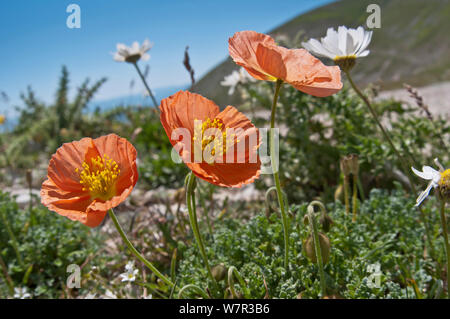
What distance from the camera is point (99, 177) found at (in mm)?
1217

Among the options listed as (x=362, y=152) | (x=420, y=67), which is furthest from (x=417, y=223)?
(x=420, y=67)

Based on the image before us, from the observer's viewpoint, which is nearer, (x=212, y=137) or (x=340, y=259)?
(x=212, y=137)

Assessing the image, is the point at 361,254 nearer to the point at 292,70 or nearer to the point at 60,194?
the point at 292,70

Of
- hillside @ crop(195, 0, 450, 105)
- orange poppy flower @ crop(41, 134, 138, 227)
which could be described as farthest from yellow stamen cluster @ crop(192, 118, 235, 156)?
hillside @ crop(195, 0, 450, 105)

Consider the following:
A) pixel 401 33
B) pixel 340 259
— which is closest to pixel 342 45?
pixel 340 259

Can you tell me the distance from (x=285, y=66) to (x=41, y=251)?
1.89 meters

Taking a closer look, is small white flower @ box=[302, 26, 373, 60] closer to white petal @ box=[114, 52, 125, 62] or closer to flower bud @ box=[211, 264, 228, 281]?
flower bud @ box=[211, 264, 228, 281]

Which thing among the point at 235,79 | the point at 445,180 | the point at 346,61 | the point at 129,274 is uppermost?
the point at 235,79

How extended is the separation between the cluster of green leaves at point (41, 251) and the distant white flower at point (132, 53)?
116 centimetres

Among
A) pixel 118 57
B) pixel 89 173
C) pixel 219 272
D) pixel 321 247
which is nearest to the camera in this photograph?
pixel 89 173

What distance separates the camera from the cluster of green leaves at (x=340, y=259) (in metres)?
1.51

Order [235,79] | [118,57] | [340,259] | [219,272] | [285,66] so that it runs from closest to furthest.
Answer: [285,66] < [219,272] < [340,259] < [118,57] < [235,79]

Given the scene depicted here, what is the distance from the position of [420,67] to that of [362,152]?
591 inches

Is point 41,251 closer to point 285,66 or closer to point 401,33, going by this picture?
point 285,66
